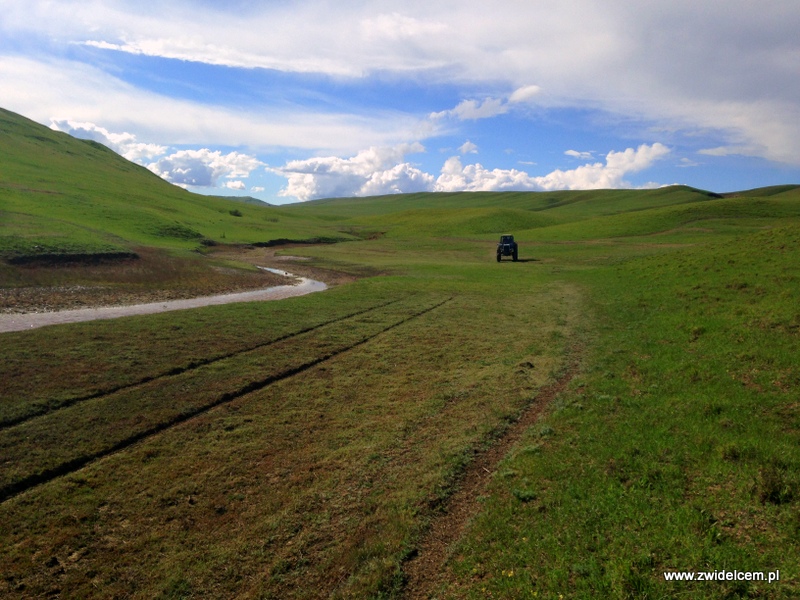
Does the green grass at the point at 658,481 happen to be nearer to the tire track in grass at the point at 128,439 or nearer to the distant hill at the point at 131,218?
the tire track in grass at the point at 128,439

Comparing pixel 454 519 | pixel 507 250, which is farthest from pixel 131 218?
pixel 454 519

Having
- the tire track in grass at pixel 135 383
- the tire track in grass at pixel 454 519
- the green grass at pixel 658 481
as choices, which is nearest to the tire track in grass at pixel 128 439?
the tire track in grass at pixel 135 383

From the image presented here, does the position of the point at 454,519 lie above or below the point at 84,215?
below

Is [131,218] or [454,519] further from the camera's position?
[131,218]

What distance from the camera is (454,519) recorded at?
29.7ft

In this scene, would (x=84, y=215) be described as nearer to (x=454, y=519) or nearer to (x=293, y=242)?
(x=293, y=242)

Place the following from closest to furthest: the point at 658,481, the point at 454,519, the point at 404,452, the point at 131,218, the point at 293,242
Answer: the point at 658,481
the point at 454,519
the point at 404,452
the point at 131,218
the point at 293,242

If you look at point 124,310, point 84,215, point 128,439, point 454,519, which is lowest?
point 454,519

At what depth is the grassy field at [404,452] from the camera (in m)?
7.53

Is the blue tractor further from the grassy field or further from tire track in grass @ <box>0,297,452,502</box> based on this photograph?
tire track in grass @ <box>0,297,452,502</box>

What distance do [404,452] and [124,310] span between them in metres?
24.2

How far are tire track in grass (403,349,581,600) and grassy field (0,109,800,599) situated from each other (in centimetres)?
6

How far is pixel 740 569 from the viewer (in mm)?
6559

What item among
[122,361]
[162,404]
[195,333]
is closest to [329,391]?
[162,404]
